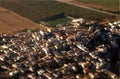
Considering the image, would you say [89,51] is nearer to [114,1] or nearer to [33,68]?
[33,68]

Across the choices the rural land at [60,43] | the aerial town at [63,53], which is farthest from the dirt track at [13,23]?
the aerial town at [63,53]

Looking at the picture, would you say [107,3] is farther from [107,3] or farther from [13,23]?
[13,23]

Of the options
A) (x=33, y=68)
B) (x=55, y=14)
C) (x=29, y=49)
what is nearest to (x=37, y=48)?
(x=29, y=49)

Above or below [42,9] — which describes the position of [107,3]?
above

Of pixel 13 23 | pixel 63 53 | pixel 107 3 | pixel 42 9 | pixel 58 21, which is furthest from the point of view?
pixel 107 3

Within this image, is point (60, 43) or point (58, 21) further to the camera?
point (58, 21)

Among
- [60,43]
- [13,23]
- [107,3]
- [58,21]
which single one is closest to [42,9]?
[58,21]

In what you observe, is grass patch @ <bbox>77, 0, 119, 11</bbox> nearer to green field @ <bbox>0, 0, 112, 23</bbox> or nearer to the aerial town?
green field @ <bbox>0, 0, 112, 23</bbox>

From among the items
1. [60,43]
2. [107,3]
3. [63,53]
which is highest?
[107,3]
